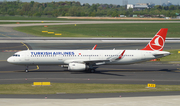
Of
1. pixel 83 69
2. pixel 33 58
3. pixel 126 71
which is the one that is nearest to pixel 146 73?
pixel 126 71

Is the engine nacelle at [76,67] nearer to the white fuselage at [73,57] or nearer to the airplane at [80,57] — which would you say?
the airplane at [80,57]

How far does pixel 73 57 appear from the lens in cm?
4578

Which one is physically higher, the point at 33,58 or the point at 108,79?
the point at 33,58

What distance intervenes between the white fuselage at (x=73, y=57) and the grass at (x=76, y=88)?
957 cm

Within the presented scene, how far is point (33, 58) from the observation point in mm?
45125

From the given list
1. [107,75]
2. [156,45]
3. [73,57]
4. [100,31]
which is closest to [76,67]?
[73,57]

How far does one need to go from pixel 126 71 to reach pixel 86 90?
641 inches

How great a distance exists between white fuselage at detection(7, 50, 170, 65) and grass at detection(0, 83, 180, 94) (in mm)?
9567

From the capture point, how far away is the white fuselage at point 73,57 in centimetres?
→ 4509

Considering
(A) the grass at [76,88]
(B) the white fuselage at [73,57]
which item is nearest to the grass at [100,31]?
(B) the white fuselage at [73,57]

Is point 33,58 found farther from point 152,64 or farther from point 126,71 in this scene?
point 152,64

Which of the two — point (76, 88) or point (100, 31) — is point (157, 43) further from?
point (100, 31)

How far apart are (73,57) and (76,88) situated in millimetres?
12535

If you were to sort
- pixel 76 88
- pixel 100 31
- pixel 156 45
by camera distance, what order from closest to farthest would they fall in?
pixel 76 88 < pixel 156 45 < pixel 100 31
